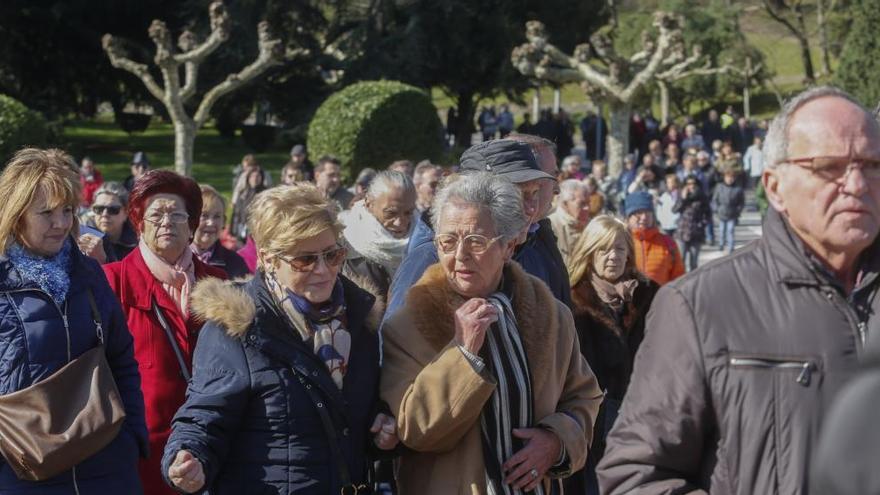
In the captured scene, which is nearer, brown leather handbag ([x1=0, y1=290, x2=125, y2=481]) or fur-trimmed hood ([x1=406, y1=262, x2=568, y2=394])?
fur-trimmed hood ([x1=406, y1=262, x2=568, y2=394])

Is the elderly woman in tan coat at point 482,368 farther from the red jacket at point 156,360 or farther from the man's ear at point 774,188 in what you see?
the red jacket at point 156,360

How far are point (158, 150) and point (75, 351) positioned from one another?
33.6 metres

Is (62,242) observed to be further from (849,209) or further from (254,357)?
(849,209)

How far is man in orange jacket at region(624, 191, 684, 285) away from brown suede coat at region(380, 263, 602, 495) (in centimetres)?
574

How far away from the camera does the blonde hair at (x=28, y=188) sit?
462 centimetres

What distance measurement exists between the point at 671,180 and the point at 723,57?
2897 centimetres

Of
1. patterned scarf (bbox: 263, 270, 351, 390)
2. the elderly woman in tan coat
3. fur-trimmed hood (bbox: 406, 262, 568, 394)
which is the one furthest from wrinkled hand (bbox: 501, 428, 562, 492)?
patterned scarf (bbox: 263, 270, 351, 390)

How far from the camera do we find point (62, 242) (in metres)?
4.69

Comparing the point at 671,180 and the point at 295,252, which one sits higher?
the point at 295,252

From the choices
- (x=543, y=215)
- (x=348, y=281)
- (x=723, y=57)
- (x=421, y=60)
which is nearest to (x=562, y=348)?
(x=348, y=281)

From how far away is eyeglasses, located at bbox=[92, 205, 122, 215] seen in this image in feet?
25.3

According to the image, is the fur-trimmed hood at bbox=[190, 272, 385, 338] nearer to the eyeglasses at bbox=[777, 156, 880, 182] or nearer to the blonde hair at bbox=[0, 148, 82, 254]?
the blonde hair at bbox=[0, 148, 82, 254]

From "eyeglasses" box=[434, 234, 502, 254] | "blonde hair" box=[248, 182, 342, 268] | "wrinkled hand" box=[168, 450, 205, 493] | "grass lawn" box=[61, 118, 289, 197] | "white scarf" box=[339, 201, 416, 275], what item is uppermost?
"blonde hair" box=[248, 182, 342, 268]

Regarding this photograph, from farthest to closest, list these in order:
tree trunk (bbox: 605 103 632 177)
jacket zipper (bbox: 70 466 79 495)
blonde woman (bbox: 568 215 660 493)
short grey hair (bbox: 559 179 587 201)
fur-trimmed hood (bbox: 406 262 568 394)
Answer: tree trunk (bbox: 605 103 632 177)
short grey hair (bbox: 559 179 587 201)
blonde woman (bbox: 568 215 660 493)
jacket zipper (bbox: 70 466 79 495)
fur-trimmed hood (bbox: 406 262 568 394)
